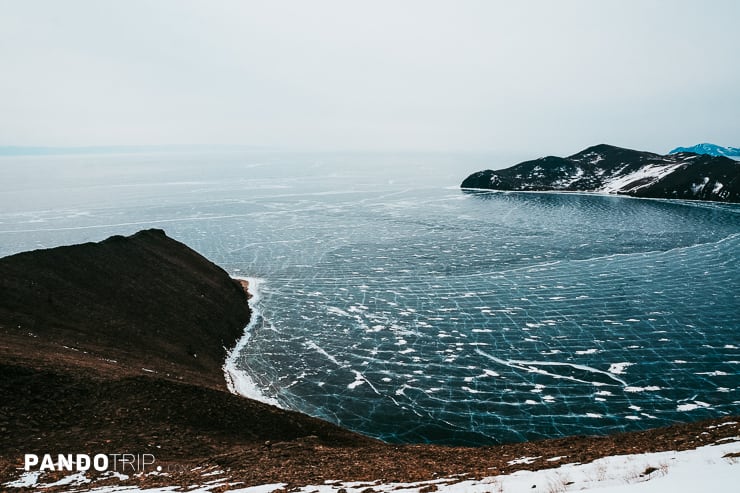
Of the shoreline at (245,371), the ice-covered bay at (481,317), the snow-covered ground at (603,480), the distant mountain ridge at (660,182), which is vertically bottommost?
the shoreline at (245,371)

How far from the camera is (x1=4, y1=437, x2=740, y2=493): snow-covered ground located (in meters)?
10.4

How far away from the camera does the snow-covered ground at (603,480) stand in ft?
34.3

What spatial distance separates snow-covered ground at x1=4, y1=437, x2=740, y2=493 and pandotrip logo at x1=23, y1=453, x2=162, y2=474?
0.84m

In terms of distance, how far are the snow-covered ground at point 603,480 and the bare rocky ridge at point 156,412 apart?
2.11 feet

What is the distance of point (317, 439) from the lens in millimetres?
20016

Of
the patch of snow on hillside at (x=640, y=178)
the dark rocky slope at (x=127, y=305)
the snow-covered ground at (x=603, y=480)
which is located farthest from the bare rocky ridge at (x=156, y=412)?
the patch of snow on hillside at (x=640, y=178)

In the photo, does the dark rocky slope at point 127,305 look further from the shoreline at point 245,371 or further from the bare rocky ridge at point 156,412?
the shoreline at point 245,371

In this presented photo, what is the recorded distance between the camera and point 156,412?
67.8 ft

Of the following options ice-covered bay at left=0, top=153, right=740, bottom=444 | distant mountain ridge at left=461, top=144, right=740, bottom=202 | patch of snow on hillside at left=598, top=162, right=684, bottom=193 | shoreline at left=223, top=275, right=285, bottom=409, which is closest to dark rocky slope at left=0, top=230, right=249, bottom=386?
shoreline at left=223, top=275, right=285, bottom=409

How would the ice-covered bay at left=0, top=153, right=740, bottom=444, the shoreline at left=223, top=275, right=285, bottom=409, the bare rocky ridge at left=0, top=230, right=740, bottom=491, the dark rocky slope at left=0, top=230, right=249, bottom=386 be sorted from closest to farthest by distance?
the bare rocky ridge at left=0, top=230, right=740, bottom=491
the ice-covered bay at left=0, top=153, right=740, bottom=444
the shoreline at left=223, top=275, right=285, bottom=409
the dark rocky slope at left=0, top=230, right=249, bottom=386

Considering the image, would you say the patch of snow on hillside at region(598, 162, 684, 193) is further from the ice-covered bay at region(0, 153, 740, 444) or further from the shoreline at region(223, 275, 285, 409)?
the shoreline at region(223, 275, 285, 409)

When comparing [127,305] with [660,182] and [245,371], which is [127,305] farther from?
[660,182]

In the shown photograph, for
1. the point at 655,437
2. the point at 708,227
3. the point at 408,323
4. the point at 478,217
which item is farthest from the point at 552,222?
the point at 655,437

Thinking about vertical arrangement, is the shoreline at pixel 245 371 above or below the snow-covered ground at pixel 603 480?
below
